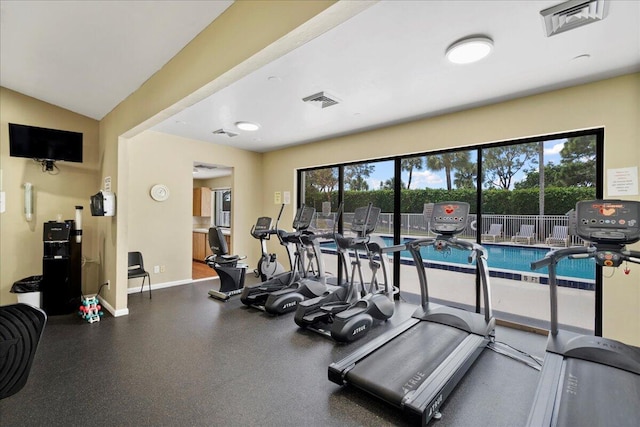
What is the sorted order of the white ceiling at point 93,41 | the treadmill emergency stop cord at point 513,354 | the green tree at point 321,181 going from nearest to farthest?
the white ceiling at point 93,41
the treadmill emergency stop cord at point 513,354
the green tree at point 321,181

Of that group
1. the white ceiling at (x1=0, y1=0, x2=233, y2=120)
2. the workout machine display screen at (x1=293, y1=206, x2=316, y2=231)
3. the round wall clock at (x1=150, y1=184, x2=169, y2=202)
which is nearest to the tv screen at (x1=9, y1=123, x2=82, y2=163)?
the white ceiling at (x1=0, y1=0, x2=233, y2=120)

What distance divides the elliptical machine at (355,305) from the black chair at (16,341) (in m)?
2.35

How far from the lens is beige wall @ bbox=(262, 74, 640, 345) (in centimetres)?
279

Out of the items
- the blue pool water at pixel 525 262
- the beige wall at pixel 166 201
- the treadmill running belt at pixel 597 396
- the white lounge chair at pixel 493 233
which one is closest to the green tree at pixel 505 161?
the white lounge chair at pixel 493 233

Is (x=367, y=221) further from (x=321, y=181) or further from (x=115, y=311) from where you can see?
(x=115, y=311)

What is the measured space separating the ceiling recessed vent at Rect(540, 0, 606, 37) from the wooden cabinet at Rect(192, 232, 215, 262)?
23.3 feet

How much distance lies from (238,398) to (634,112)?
4268 mm

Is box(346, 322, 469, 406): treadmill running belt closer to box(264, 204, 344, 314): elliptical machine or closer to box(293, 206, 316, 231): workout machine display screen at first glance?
box(264, 204, 344, 314): elliptical machine

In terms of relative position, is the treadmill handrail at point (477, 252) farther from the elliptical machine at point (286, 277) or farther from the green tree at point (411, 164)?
the green tree at point (411, 164)

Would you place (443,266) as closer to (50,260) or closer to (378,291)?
(378,291)

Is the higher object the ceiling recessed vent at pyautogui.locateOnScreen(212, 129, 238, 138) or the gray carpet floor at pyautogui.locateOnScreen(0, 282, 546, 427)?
the ceiling recessed vent at pyautogui.locateOnScreen(212, 129, 238, 138)

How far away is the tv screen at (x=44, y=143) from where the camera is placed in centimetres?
373

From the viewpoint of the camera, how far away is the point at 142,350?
9.65ft

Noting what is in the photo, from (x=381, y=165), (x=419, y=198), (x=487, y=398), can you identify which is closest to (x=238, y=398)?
(x=487, y=398)
